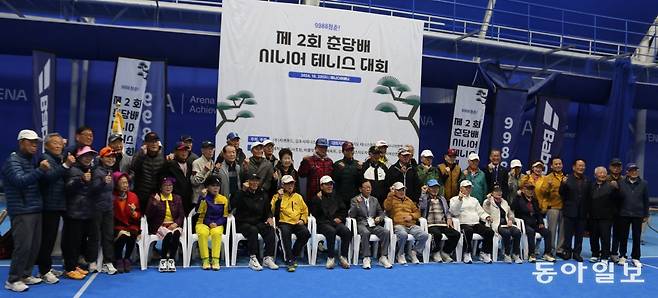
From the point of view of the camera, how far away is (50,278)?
17.7 ft

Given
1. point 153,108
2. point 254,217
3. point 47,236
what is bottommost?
point 47,236

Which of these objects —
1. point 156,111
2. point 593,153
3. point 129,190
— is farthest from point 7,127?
point 593,153

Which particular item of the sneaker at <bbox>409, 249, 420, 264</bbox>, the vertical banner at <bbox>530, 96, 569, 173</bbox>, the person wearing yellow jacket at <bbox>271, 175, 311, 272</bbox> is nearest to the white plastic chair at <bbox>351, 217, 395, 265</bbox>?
the sneaker at <bbox>409, 249, 420, 264</bbox>

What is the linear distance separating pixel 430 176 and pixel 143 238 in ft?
12.9

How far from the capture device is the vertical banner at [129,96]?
30.0ft

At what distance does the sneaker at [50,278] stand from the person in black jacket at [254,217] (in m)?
2.06

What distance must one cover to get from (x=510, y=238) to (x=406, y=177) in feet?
5.43

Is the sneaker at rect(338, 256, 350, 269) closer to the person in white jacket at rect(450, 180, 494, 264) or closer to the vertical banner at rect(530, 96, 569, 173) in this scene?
the person in white jacket at rect(450, 180, 494, 264)

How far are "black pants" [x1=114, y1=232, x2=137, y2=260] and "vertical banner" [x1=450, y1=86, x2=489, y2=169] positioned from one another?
6.74 metres

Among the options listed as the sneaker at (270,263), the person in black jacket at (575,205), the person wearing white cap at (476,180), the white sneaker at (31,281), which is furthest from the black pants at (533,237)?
the white sneaker at (31,281)

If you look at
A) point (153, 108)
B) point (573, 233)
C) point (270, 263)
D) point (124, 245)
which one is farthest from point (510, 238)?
point (153, 108)

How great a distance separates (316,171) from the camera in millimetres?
7320

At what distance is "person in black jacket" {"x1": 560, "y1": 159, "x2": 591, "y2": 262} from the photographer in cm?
769

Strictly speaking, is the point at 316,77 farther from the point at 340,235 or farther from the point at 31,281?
the point at 31,281
